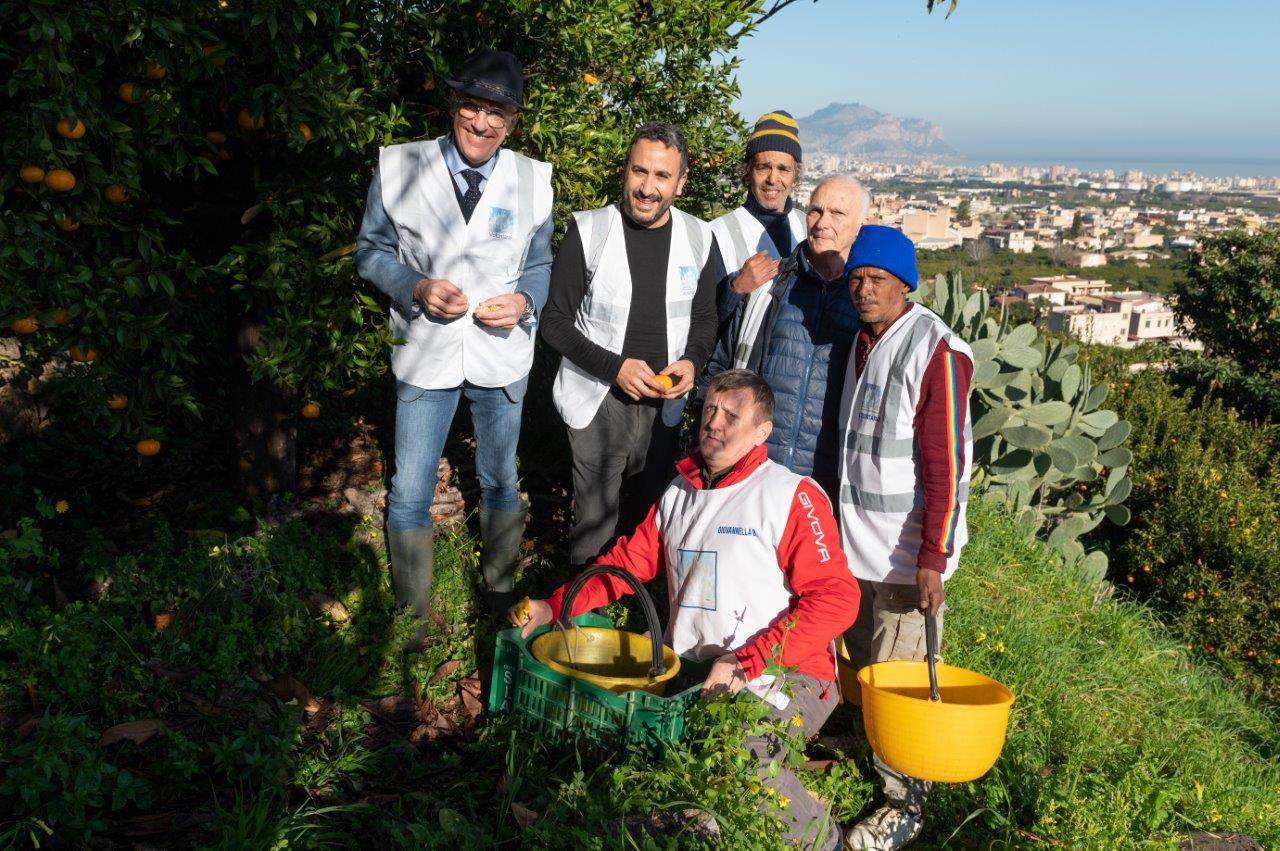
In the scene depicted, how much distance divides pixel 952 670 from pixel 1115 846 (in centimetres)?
63

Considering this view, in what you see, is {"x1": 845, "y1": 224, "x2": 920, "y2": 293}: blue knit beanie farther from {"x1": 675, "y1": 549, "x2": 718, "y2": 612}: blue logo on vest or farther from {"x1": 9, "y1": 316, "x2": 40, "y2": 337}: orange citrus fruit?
{"x1": 9, "y1": 316, "x2": 40, "y2": 337}: orange citrus fruit

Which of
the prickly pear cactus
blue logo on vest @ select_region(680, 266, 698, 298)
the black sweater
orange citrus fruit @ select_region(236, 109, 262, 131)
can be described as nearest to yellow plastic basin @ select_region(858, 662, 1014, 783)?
the black sweater

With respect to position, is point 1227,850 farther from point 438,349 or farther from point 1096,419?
point 1096,419

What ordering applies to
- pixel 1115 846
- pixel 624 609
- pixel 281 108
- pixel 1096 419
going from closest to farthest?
pixel 1115 846 < pixel 281 108 < pixel 624 609 < pixel 1096 419

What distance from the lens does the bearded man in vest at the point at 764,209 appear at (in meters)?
3.73

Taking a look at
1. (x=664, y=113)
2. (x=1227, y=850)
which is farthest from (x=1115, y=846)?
(x=664, y=113)

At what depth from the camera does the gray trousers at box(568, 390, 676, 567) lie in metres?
3.52

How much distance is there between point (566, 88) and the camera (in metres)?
4.36

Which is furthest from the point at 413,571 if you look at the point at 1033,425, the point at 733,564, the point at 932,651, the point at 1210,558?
the point at 1210,558

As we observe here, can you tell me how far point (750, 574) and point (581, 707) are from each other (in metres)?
0.62

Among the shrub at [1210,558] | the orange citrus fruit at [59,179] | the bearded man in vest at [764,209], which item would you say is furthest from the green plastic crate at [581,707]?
the shrub at [1210,558]

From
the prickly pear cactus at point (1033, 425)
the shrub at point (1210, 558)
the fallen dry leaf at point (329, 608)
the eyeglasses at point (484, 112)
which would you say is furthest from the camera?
the shrub at point (1210, 558)

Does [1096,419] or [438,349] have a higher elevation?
[438,349]

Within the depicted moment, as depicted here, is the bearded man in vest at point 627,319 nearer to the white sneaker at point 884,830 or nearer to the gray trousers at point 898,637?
the gray trousers at point 898,637
